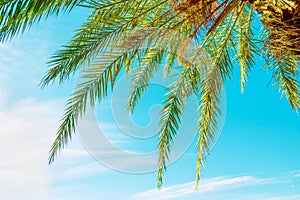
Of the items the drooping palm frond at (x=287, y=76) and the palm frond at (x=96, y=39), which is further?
the drooping palm frond at (x=287, y=76)

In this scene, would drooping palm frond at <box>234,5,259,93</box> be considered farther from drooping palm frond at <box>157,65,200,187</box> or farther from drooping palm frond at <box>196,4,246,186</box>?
drooping palm frond at <box>157,65,200,187</box>

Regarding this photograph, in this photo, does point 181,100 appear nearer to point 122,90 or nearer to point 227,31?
point 122,90

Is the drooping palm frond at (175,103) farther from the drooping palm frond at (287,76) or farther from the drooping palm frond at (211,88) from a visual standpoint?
the drooping palm frond at (287,76)

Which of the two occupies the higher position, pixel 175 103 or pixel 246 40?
pixel 246 40

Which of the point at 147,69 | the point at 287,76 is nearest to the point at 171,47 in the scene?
the point at 147,69

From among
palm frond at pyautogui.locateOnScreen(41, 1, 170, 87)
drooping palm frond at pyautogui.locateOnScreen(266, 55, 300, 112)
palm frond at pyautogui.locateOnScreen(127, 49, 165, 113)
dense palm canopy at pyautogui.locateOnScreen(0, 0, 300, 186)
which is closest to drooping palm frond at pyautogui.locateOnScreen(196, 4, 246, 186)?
dense palm canopy at pyautogui.locateOnScreen(0, 0, 300, 186)

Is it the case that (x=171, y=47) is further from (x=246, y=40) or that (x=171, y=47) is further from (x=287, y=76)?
(x=287, y=76)

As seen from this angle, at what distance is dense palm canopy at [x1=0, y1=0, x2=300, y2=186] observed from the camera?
5.55m

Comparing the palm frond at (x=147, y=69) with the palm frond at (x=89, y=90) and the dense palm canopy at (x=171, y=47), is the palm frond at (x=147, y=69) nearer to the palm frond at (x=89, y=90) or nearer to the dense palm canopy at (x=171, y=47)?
the dense palm canopy at (x=171, y=47)

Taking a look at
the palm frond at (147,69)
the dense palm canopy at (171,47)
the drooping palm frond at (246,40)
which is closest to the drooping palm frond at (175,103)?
the dense palm canopy at (171,47)

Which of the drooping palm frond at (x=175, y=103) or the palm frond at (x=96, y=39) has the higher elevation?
the palm frond at (x=96, y=39)

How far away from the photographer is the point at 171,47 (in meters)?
6.73

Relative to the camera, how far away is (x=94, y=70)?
5559 mm

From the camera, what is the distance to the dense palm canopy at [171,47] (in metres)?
5.55
